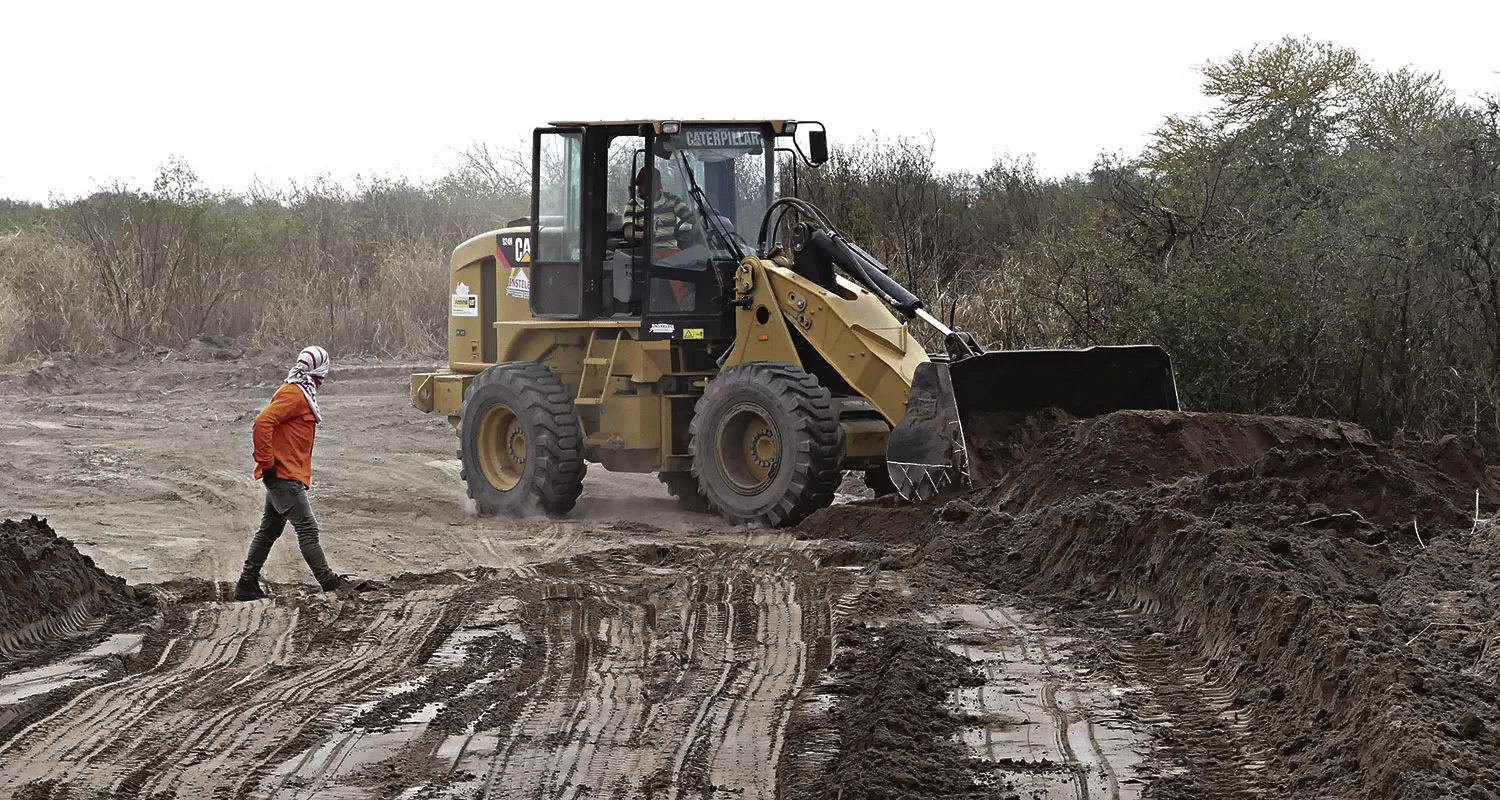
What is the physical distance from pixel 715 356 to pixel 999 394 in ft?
7.70

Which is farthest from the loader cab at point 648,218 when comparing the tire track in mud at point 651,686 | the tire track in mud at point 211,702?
the tire track in mud at point 211,702

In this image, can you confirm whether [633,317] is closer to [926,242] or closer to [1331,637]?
[1331,637]

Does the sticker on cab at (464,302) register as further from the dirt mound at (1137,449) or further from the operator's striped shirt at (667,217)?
the dirt mound at (1137,449)

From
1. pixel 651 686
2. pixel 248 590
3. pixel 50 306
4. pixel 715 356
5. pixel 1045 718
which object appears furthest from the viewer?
pixel 50 306

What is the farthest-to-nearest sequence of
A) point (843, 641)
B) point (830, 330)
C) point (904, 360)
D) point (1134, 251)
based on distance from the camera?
1. point (1134, 251)
2. point (830, 330)
3. point (904, 360)
4. point (843, 641)

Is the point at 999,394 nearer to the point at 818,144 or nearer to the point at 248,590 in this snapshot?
the point at 818,144

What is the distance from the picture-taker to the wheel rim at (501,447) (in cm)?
1298

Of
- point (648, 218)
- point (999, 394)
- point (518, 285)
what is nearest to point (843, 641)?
point (999, 394)

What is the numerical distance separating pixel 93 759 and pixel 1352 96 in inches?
814

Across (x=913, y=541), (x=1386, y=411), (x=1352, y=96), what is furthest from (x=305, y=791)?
(x=1352, y=96)

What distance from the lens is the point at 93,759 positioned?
5.89 m

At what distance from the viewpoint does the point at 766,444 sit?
11633mm

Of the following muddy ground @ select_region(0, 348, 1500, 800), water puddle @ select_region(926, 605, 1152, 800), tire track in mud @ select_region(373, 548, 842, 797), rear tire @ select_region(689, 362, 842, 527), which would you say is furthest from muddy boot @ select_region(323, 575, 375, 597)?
water puddle @ select_region(926, 605, 1152, 800)

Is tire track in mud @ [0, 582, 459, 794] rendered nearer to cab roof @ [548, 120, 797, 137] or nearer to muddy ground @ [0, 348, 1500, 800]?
muddy ground @ [0, 348, 1500, 800]
